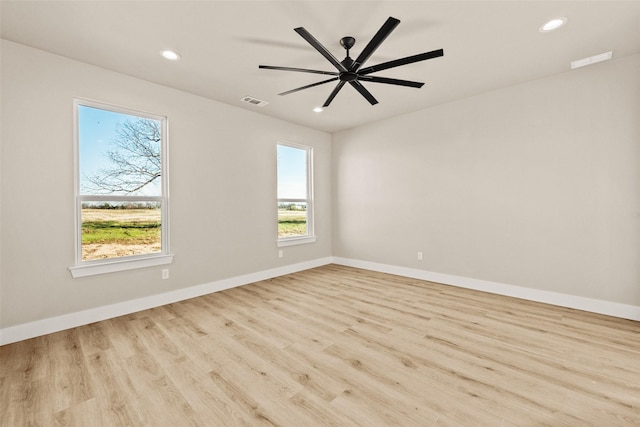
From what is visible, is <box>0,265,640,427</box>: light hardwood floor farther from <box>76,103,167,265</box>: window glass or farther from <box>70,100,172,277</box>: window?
<box>76,103,167,265</box>: window glass

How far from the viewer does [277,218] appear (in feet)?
15.6

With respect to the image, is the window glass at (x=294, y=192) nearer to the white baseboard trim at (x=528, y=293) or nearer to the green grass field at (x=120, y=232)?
the white baseboard trim at (x=528, y=293)

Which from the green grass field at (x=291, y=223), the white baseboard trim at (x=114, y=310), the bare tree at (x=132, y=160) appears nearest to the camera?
the white baseboard trim at (x=114, y=310)

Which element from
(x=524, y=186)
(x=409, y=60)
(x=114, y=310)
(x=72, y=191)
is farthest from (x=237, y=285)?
(x=524, y=186)

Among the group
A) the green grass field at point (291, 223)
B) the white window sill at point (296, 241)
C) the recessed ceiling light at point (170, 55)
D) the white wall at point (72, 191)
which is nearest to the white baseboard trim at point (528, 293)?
the white window sill at point (296, 241)

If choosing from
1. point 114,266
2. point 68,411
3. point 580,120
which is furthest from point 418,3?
point 114,266

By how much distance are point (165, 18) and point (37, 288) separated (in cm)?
276

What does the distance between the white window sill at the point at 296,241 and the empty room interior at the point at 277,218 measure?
9cm

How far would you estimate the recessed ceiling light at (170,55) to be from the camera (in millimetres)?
2715

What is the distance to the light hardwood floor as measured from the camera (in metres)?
1.58

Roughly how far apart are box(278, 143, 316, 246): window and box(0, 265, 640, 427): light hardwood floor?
2.01 metres

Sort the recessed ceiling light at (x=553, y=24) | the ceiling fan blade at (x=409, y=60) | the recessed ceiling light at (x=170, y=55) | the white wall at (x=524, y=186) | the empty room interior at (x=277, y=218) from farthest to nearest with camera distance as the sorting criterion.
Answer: the white wall at (x=524, y=186) < the recessed ceiling light at (x=170, y=55) < the recessed ceiling light at (x=553, y=24) < the ceiling fan blade at (x=409, y=60) < the empty room interior at (x=277, y=218)

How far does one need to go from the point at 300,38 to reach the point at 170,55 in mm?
1371

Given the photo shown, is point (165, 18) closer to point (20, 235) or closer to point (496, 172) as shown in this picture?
point (20, 235)
